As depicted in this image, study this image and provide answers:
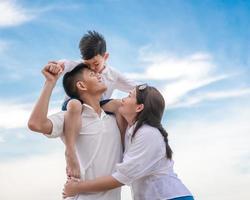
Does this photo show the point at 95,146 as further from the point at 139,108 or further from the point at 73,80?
the point at 73,80

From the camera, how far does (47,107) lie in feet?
10.4

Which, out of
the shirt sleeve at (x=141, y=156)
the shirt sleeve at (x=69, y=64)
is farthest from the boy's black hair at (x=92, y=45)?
the shirt sleeve at (x=141, y=156)

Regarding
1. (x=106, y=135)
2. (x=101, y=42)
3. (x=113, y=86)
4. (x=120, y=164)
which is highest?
(x=101, y=42)

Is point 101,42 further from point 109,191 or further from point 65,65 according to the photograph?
point 109,191

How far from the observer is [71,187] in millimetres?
3229

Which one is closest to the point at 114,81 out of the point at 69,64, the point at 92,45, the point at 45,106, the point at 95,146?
the point at 92,45

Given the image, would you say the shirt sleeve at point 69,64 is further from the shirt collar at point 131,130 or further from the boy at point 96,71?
the shirt collar at point 131,130

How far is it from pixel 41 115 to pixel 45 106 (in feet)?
0.22

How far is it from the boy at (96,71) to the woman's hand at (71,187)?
0.12 ft

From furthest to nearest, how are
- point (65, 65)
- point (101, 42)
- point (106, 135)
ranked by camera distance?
point (101, 42) → point (65, 65) → point (106, 135)

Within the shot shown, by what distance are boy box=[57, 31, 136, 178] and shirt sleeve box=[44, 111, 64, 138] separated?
32mm

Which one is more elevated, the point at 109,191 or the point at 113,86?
the point at 113,86

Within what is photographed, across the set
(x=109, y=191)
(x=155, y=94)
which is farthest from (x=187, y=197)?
(x=155, y=94)

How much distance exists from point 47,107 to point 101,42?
3.50 feet
